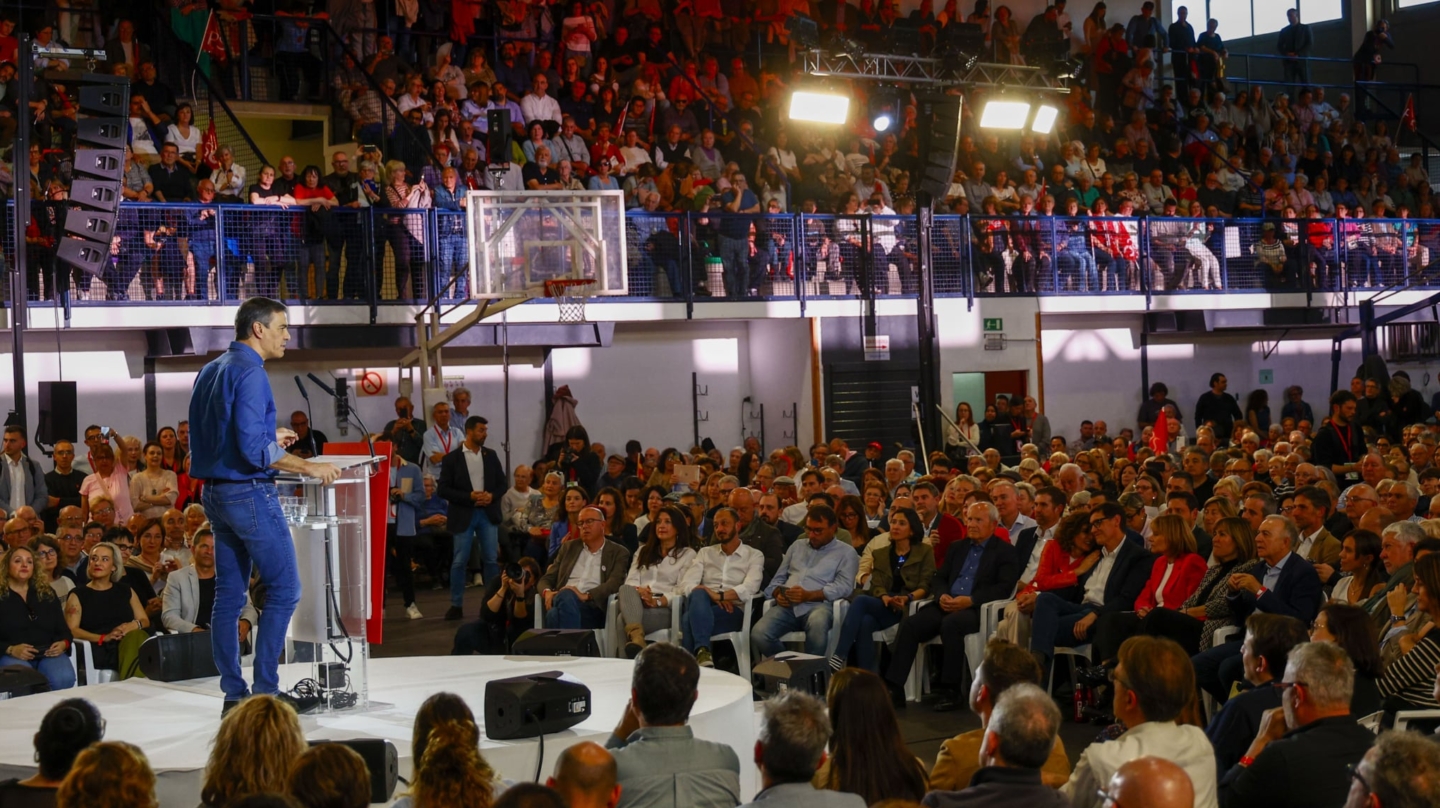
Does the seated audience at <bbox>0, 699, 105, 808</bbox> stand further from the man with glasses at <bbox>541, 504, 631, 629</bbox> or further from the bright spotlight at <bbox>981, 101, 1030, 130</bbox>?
the bright spotlight at <bbox>981, 101, 1030, 130</bbox>

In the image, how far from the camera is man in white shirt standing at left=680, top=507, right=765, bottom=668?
8773mm

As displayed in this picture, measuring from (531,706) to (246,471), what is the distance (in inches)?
48.0

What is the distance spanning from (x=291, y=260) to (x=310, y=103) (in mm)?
3211

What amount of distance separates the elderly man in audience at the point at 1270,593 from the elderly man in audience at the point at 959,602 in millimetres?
1500

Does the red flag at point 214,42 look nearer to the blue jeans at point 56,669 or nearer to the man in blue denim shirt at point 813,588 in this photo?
the blue jeans at point 56,669

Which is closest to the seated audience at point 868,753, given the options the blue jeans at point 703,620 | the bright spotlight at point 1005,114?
the blue jeans at point 703,620

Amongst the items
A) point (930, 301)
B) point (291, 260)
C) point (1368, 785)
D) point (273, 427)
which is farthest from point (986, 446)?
point (1368, 785)

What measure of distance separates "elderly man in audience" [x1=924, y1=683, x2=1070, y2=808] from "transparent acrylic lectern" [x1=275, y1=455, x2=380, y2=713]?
2.73 m

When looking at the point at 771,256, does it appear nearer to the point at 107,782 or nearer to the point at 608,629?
the point at 608,629

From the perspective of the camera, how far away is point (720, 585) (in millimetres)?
9031

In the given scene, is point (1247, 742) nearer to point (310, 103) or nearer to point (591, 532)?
point (591, 532)

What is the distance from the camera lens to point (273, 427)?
17.6 feet

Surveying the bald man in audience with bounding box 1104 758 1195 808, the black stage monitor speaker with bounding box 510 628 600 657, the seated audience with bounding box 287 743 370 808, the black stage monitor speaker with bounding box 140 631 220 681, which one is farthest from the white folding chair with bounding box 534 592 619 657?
the bald man in audience with bounding box 1104 758 1195 808

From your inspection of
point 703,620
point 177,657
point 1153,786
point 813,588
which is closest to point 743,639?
point 703,620
